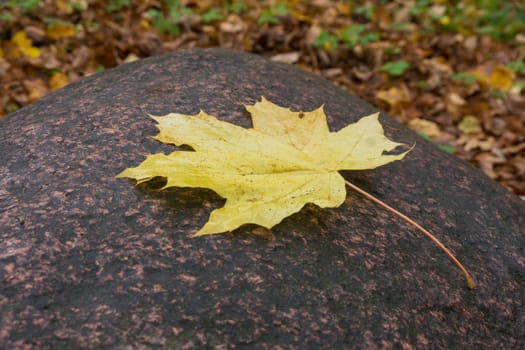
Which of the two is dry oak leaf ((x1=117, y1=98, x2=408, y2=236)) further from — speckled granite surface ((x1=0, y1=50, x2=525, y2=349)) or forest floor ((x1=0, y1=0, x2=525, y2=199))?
forest floor ((x1=0, y1=0, x2=525, y2=199))

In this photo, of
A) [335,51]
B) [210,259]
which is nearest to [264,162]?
[210,259]

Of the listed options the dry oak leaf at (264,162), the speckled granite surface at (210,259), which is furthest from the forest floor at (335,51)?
the dry oak leaf at (264,162)

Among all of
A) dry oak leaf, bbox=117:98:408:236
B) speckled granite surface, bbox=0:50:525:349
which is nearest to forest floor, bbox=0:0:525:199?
speckled granite surface, bbox=0:50:525:349

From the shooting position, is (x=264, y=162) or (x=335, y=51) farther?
(x=335, y=51)

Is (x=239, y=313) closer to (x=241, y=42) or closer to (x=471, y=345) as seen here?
(x=471, y=345)

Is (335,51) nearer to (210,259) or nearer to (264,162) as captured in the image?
(264,162)

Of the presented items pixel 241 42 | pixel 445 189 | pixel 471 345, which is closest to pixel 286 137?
pixel 445 189
